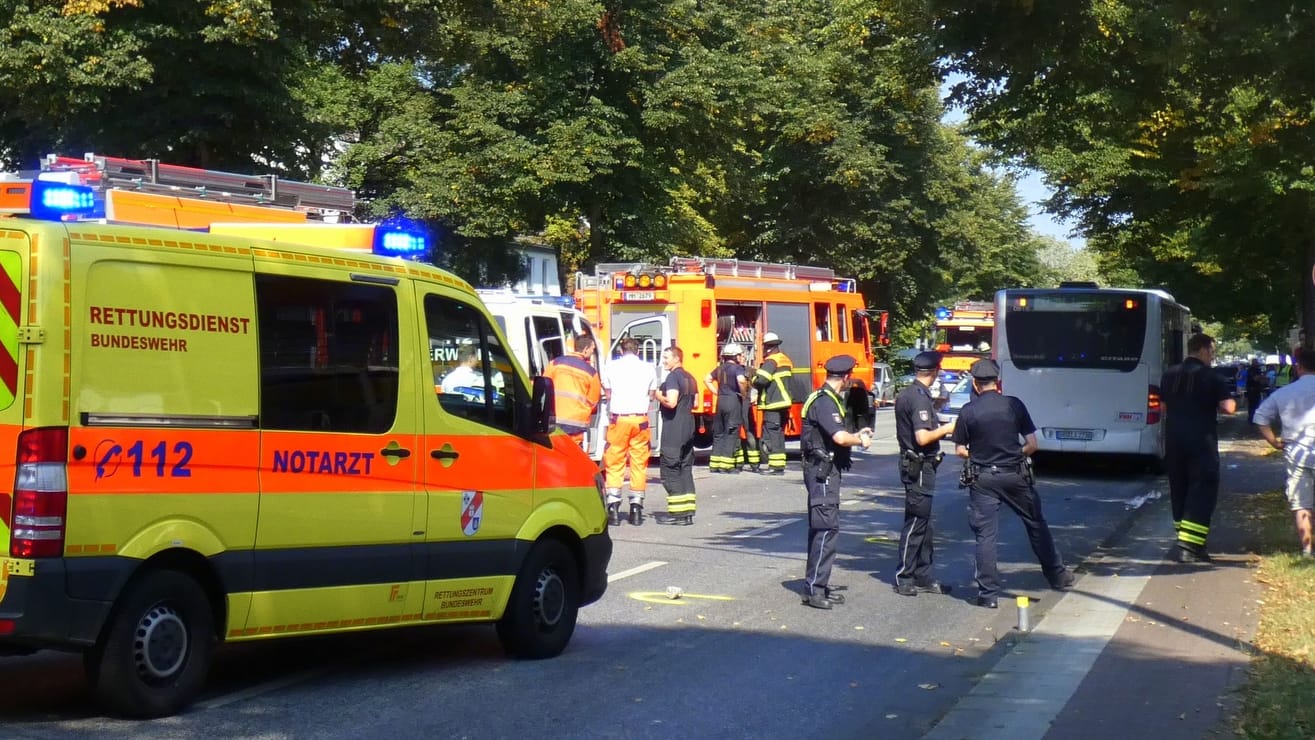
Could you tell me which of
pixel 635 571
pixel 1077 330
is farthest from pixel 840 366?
pixel 1077 330

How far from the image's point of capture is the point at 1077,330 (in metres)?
22.1

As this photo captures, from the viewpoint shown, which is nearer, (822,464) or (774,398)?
(822,464)

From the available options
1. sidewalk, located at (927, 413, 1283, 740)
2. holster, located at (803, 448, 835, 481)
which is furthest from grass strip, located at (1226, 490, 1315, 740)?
holster, located at (803, 448, 835, 481)

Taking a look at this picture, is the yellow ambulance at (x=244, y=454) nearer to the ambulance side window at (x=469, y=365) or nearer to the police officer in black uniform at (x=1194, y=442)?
the ambulance side window at (x=469, y=365)

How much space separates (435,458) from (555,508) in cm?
103

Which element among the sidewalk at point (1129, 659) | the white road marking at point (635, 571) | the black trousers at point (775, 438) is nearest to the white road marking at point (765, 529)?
the white road marking at point (635, 571)

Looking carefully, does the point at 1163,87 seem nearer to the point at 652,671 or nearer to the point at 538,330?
the point at 652,671

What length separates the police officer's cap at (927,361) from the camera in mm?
11086

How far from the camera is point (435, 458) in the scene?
7.78 metres

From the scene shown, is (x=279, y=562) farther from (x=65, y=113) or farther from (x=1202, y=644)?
(x=65, y=113)

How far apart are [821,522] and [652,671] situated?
248 cm

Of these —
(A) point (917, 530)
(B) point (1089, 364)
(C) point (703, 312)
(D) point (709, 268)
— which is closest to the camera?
(A) point (917, 530)

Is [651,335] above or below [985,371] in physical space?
above

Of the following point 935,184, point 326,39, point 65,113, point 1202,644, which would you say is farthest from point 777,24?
point 1202,644
